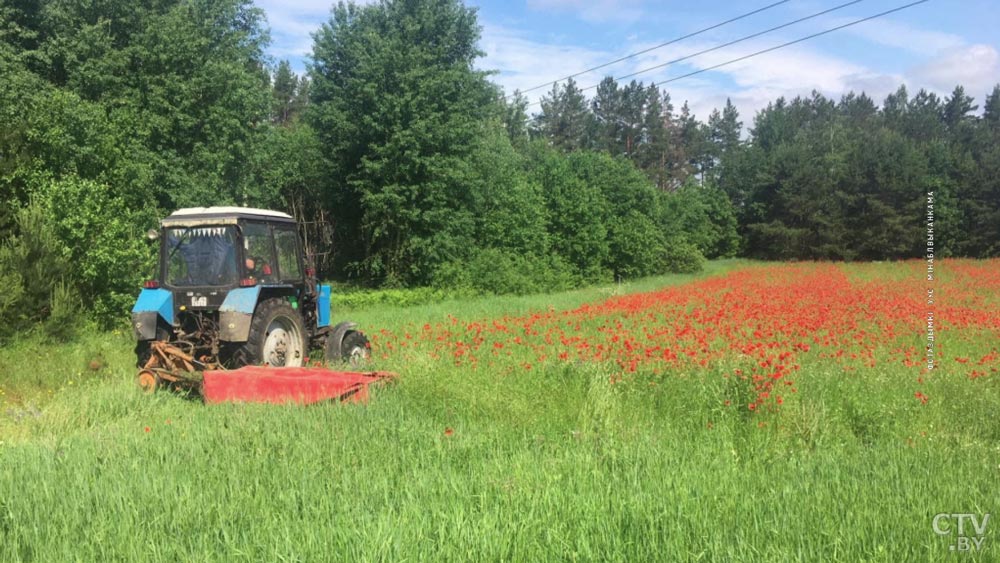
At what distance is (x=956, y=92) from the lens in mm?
77188

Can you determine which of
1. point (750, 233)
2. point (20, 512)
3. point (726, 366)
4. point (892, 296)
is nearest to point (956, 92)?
point (750, 233)

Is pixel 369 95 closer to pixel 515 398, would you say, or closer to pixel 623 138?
pixel 515 398

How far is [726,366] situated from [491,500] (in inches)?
157

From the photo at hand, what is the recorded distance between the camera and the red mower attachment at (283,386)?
20.2ft

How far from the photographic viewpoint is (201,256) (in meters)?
8.15

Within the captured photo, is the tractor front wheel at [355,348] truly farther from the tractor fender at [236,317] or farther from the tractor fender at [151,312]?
the tractor fender at [151,312]

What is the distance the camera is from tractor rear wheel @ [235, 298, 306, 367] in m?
7.67

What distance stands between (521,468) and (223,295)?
524cm

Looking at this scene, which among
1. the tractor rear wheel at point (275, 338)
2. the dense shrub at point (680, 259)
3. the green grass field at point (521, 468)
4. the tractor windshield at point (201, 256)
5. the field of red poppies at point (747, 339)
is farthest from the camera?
the dense shrub at point (680, 259)

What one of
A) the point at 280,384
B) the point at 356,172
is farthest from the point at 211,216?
the point at 356,172

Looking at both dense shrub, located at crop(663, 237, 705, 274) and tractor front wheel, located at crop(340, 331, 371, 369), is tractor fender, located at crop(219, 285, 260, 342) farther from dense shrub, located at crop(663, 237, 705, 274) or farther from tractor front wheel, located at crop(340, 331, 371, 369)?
dense shrub, located at crop(663, 237, 705, 274)

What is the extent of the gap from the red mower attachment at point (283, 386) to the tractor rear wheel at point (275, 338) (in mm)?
1040

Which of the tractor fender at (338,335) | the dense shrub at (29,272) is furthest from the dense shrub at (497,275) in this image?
the tractor fender at (338,335)

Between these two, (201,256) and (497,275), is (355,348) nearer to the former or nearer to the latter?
(201,256)
